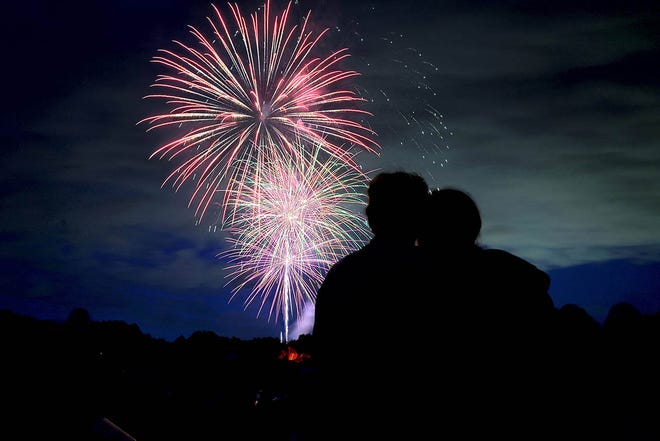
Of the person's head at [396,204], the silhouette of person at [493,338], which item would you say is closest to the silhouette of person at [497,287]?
the silhouette of person at [493,338]

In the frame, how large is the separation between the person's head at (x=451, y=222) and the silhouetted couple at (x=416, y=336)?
0.24 metres

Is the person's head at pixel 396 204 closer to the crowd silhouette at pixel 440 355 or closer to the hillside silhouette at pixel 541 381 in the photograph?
the crowd silhouette at pixel 440 355

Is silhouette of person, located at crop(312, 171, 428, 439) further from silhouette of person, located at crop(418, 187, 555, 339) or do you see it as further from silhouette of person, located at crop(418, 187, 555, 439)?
silhouette of person, located at crop(418, 187, 555, 339)

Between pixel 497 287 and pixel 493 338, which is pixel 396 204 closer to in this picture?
pixel 497 287

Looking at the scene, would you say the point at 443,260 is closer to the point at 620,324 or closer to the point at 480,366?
the point at 480,366

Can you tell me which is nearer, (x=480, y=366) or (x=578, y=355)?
(x=480, y=366)

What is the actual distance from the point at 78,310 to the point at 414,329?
8.15 m

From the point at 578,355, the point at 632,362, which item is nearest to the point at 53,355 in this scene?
the point at 578,355

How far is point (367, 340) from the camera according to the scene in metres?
3.26

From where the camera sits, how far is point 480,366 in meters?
3.43

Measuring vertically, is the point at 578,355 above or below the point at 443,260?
below

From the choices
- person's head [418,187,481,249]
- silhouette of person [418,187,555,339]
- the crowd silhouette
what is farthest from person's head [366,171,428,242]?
silhouette of person [418,187,555,339]

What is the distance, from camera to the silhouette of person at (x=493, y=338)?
3.34 meters

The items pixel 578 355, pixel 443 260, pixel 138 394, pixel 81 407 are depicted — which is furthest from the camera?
pixel 138 394
